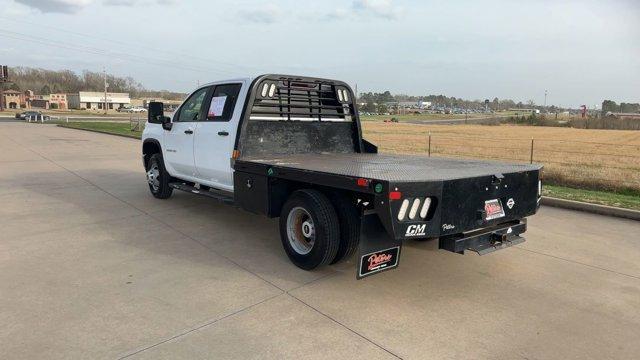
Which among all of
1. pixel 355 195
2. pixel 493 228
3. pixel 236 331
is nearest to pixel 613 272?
pixel 493 228

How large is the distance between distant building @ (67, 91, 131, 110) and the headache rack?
12540cm

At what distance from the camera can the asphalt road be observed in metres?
3.25

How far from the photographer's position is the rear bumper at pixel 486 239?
407cm

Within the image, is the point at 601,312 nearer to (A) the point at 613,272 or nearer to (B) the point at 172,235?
(A) the point at 613,272

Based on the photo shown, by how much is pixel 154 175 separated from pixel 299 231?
A: 14.1ft

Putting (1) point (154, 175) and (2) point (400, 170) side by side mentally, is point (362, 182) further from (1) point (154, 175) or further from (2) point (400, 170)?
(1) point (154, 175)

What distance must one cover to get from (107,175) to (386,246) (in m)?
8.91

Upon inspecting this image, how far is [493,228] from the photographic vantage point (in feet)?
14.5

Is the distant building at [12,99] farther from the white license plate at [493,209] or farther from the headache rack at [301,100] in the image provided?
the white license plate at [493,209]

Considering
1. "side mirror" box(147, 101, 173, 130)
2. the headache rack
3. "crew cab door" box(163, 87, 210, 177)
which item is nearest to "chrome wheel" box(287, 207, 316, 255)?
the headache rack

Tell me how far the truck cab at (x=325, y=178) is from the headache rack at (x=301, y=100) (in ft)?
0.05

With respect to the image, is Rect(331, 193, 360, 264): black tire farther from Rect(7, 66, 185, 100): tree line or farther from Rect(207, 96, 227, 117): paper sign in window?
Rect(7, 66, 185, 100): tree line

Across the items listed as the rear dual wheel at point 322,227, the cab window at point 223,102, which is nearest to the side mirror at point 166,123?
the cab window at point 223,102

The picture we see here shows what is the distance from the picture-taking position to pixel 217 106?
635 centimetres
